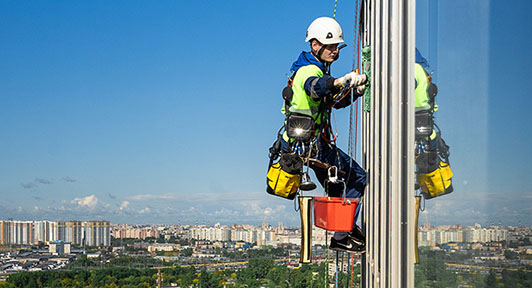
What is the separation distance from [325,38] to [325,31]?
0.14 feet

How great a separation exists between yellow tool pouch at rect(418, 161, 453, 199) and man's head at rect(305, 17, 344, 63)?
210cm

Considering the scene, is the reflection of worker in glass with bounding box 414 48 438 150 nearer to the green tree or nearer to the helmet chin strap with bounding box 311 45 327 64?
the green tree

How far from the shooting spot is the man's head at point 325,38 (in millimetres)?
3707

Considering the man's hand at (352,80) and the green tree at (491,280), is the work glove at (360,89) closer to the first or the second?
the man's hand at (352,80)

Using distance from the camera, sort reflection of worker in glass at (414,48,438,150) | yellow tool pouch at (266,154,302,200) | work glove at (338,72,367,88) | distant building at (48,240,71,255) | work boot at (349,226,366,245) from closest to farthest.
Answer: reflection of worker in glass at (414,48,438,150) < work glove at (338,72,367,88) < work boot at (349,226,366,245) < yellow tool pouch at (266,154,302,200) < distant building at (48,240,71,255)

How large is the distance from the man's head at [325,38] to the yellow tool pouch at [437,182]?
2.10m

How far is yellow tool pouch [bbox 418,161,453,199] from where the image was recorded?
1402mm

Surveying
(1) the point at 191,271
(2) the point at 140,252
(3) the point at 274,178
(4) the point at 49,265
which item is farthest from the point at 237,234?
(3) the point at 274,178

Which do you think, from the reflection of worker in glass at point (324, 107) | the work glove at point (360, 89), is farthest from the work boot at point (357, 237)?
the work glove at point (360, 89)

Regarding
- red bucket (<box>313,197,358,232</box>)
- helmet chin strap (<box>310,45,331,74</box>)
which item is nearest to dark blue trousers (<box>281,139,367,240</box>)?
red bucket (<box>313,197,358,232</box>)

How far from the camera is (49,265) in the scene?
239 feet

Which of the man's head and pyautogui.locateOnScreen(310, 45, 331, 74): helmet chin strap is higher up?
the man's head

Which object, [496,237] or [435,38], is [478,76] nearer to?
[496,237]

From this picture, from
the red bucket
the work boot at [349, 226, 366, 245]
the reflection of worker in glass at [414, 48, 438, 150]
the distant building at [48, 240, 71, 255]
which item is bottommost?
the distant building at [48, 240, 71, 255]
